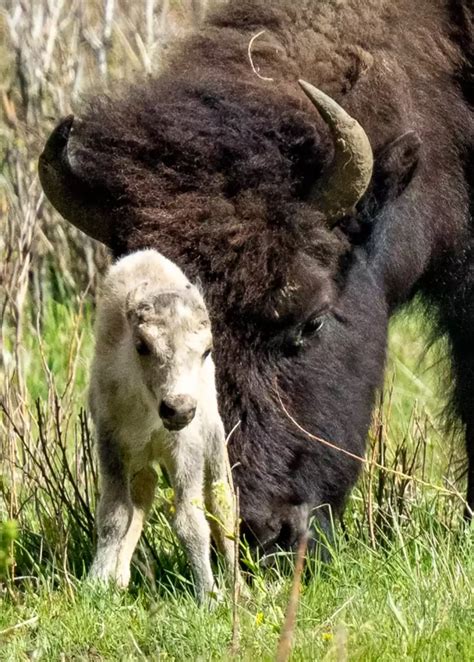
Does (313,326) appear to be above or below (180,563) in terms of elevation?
above

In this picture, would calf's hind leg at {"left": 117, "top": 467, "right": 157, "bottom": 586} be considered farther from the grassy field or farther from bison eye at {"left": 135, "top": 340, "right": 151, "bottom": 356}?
bison eye at {"left": 135, "top": 340, "right": 151, "bottom": 356}

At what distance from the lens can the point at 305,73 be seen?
6281 mm

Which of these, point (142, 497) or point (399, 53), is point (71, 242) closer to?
point (399, 53)

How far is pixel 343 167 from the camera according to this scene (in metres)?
5.80

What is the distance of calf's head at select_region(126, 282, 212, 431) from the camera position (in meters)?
4.18

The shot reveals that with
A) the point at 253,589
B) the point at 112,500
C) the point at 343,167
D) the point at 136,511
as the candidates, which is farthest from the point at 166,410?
the point at 343,167

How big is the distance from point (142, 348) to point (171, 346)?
116 mm

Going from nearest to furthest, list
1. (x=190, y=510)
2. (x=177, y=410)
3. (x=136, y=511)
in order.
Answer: (x=177, y=410) → (x=190, y=510) → (x=136, y=511)

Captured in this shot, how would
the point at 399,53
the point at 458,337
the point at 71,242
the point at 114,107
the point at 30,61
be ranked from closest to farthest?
the point at 114,107 → the point at 399,53 → the point at 458,337 → the point at 30,61 → the point at 71,242

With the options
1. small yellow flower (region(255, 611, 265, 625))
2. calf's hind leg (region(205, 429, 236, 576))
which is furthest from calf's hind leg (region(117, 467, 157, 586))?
small yellow flower (region(255, 611, 265, 625))

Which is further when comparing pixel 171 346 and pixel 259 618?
pixel 259 618

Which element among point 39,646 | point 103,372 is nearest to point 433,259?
point 103,372

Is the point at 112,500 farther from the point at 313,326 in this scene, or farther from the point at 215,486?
the point at 313,326

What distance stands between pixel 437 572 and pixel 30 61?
5.87m
